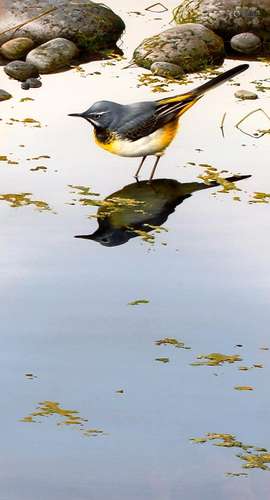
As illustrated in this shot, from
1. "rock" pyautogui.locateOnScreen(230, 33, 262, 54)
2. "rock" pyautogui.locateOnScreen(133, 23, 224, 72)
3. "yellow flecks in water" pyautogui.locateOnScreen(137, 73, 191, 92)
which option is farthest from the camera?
"rock" pyautogui.locateOnScreen(230, 33, 262, 54)

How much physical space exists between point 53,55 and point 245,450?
288 inches

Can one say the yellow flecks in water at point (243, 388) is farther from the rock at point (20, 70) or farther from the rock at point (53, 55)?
the rock at point (53, 55)

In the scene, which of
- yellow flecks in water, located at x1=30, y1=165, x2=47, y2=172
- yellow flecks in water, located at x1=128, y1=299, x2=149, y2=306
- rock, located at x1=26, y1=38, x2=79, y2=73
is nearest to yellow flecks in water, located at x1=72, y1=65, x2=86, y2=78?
rock, located at x1=26, y1=38, x2=79, y2=73

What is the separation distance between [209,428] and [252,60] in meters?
7.39

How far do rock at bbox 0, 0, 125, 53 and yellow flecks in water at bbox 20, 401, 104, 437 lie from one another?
7.28 metres

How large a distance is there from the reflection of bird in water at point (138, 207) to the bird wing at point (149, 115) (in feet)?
1.30

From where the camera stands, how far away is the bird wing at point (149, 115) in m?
10.0

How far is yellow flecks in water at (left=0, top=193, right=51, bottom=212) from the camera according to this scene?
31.6 ft

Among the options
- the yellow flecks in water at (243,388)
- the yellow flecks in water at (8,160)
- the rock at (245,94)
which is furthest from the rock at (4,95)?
the yellow flecks in water at (243,388)

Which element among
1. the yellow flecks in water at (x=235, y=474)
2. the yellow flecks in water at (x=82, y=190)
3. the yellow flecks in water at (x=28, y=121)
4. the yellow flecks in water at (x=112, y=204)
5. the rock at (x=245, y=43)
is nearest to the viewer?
the yellow flecks in water at (x=235, y=474)

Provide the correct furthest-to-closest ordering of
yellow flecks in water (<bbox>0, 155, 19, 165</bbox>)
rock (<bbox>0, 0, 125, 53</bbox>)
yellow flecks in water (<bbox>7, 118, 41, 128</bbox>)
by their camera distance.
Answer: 1. rock (<bbox>0, 0, 125, 53</bbox>)
2. yellow flecks in water (<bbox>7, 118, 41, 128</bbox>)
3. yellow flecks in water (<bbox>0, 155, 19, 165</bbox>)

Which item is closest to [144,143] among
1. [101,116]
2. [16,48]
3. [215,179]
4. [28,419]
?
[101,116]

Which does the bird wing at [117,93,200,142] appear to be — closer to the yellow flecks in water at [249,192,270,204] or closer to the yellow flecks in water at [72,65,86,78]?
the yellow flecks in water at [249,192,270,204]

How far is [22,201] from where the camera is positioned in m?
9.73
